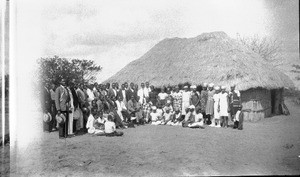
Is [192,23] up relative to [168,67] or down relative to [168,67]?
up

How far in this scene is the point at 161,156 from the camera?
6.14m

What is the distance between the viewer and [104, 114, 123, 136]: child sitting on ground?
22.9ft

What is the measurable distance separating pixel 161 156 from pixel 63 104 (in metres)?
2.08

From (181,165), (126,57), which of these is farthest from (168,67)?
(181,165)

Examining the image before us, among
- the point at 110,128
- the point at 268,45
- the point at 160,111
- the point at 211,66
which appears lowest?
the point at 110,128

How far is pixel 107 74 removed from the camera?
6949 millimetres

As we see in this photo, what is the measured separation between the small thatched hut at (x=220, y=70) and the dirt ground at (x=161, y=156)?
2.01 meters

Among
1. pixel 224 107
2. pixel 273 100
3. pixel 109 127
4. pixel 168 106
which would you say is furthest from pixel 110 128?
pixel 273 100

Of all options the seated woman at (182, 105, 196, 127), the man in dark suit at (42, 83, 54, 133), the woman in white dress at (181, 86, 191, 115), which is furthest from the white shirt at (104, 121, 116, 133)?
the woman in white dress at (181, 86, 191, 115)

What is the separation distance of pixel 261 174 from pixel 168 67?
160 inches

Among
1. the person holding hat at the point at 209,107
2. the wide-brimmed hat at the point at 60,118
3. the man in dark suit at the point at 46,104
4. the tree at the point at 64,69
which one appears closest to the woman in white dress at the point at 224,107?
the person holding hat at the point at 209,107

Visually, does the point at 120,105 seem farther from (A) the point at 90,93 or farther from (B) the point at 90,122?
(B) the point at 90,122

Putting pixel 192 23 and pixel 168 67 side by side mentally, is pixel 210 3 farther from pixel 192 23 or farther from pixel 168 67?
pixel 168 67

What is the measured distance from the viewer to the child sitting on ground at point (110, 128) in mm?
6980
